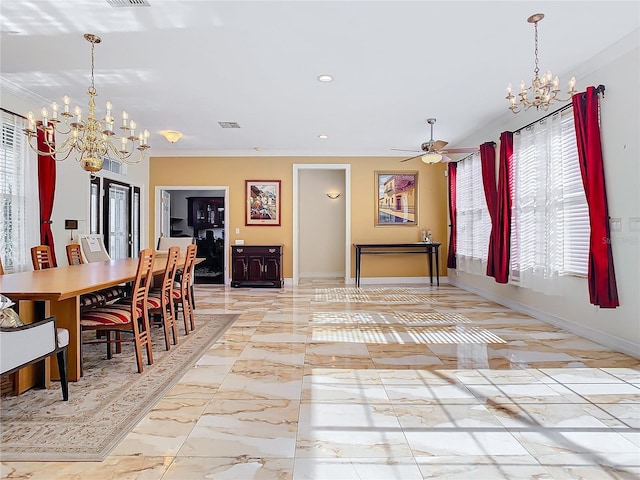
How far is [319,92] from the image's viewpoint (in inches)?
199

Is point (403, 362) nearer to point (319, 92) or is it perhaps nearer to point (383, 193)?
point (319, 92)

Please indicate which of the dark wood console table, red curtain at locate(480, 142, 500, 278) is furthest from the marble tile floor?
the dark wood console table

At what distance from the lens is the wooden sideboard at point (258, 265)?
8.20 meters

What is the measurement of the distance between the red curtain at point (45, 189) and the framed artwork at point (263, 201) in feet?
12.4

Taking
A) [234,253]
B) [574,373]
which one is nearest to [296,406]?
[574,373]

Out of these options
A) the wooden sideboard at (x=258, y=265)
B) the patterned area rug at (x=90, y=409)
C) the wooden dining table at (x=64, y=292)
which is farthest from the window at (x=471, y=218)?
the wooden dining table at (x=64, y=292)

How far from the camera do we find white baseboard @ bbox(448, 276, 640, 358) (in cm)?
363

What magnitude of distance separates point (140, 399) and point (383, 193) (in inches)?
267

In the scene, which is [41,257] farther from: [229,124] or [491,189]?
[491,189]

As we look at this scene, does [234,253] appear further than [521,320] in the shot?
Yes

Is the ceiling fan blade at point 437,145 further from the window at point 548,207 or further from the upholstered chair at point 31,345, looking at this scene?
the upholstered chair at point 31,345

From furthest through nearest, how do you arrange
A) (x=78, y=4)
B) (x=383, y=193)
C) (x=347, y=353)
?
(x=383, y=193)
(x=347, y=353)
(x=78, y=4)

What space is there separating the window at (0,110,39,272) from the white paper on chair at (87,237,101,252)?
0.61 meters

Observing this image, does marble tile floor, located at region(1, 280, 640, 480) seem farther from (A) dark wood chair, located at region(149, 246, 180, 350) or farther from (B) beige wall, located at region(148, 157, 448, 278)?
(B) beige wall, located at region(148, 157, 448, 278)
